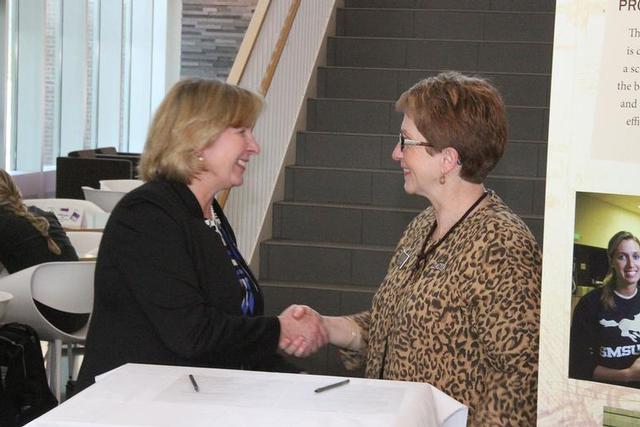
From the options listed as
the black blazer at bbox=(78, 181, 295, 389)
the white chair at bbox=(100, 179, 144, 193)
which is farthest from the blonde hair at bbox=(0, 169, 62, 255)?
the white chair at bbox=(100, 179, 144, 193)

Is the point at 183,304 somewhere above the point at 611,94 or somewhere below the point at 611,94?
below

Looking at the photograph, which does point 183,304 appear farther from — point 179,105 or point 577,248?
point 577,248

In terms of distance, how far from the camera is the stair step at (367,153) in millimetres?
7594

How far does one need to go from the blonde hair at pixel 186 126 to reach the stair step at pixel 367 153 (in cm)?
486

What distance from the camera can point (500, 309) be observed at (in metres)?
2.43

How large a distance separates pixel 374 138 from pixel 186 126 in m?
5.11

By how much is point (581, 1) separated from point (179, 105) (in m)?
1.30

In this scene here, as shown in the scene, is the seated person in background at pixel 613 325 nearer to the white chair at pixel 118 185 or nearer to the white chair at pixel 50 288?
the white chair at pixel 50 288

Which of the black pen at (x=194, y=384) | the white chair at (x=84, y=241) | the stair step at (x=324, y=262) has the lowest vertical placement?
the stair step at (x=324, y=262)

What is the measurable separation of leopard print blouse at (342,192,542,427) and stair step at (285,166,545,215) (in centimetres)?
474

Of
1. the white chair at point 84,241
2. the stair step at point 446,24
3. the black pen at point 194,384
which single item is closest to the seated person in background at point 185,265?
the black pen at point 194,384

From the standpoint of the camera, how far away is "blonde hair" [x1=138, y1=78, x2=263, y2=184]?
2848 mm

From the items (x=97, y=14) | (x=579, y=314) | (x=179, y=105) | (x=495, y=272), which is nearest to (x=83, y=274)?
(x=179, y=105)

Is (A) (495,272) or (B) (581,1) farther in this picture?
(A) (495,272)
